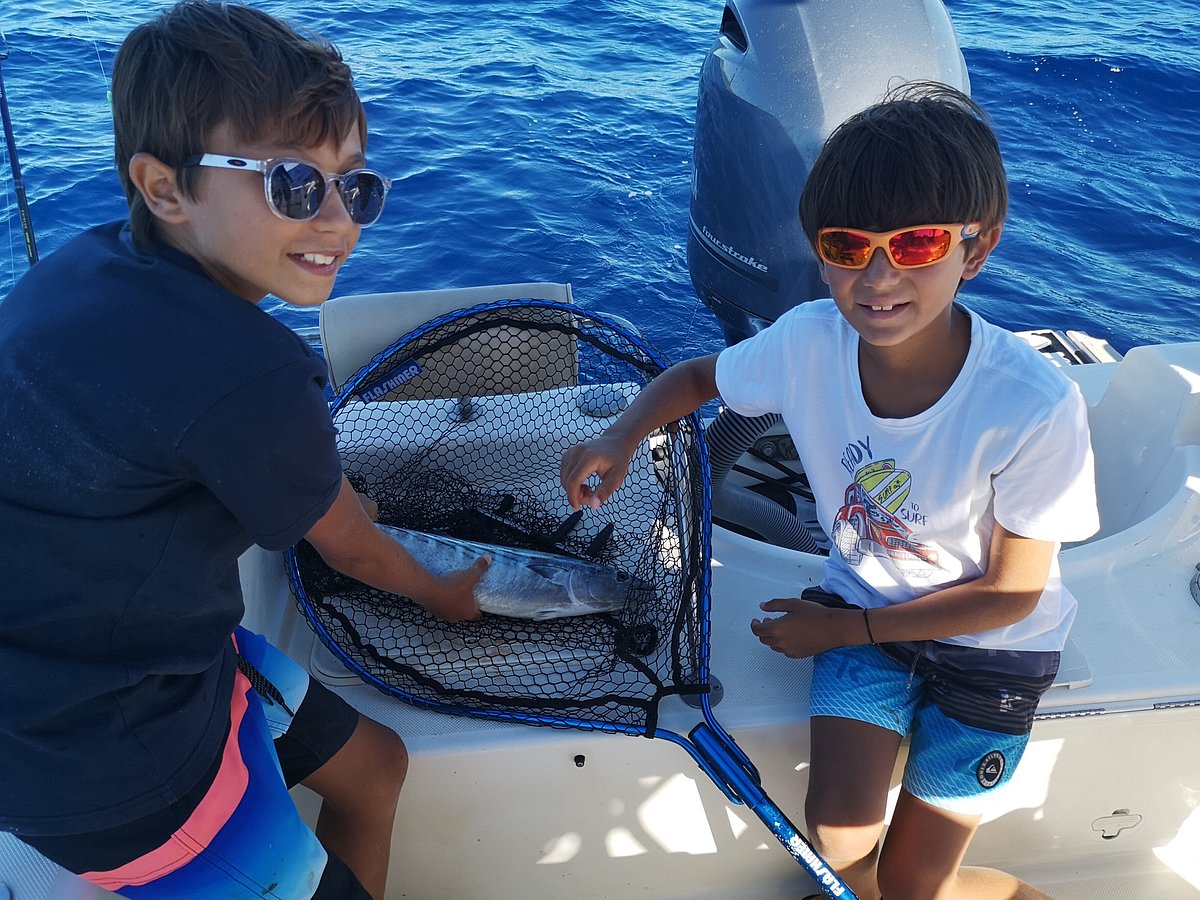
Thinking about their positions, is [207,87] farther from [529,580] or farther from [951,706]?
[951,706]

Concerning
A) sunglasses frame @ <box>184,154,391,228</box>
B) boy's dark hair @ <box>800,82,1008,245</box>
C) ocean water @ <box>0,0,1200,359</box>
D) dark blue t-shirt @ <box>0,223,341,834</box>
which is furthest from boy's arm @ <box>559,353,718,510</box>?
ocean water @ <box>0,0,1200,359</box>

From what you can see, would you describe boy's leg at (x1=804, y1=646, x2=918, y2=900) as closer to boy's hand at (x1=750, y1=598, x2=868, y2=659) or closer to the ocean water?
boy's hand at (x1=750, y1=598, x2=868, y2=659)

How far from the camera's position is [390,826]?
1813 millimetres

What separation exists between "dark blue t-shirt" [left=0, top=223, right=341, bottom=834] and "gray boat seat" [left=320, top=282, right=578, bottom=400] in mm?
1261

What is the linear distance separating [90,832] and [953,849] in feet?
4.86

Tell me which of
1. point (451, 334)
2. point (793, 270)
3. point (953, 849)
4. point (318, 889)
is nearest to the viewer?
point (318, 889)

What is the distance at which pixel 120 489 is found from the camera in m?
1.22

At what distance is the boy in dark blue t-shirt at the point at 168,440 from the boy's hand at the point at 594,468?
681 millimetres

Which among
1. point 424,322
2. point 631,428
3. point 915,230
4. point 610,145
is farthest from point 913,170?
point 610,145

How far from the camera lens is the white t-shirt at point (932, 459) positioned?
1630 millimetres

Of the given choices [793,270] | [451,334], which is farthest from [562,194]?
[451,334]

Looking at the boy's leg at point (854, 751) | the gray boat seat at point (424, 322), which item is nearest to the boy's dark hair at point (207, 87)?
the gray boat seat at point (424, 322)

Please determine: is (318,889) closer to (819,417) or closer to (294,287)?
(294,287)

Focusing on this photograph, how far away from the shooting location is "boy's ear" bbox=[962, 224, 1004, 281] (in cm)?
167
